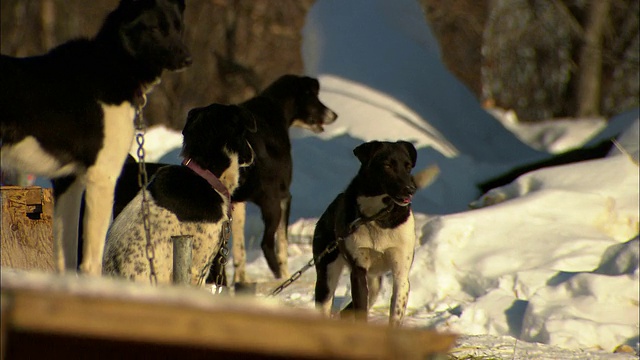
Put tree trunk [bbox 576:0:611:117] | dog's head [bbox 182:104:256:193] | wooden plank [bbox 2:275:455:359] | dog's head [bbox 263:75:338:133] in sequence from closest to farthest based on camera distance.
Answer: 1. wooden plank [bbox 2:275:455:359]
2. dog's head [bbox 182:104:256:193]
3. dog's head [bbox 263:75:338:133]
4. tree trunk [bbox 576:0:611:117]

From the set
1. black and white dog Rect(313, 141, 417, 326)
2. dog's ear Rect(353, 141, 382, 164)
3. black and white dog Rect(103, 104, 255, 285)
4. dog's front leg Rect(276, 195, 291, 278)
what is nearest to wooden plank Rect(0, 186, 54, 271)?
black and white dog Rect(103, 104, 255, 285)

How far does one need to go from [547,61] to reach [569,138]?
8.20m

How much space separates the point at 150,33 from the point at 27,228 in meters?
1.43

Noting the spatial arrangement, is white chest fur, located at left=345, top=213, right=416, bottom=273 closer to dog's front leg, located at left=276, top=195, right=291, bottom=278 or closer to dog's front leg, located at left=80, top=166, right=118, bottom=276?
dog's front leg, located at left=80, top=166, right=118, bottom=276

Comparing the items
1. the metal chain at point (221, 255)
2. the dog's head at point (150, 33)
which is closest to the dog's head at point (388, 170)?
the metal chain at point (221, 255)

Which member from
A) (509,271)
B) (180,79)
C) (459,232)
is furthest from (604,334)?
(180,79)

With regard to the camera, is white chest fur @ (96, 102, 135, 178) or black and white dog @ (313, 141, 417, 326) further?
black and white dog @ (313, 141, 417, 326)

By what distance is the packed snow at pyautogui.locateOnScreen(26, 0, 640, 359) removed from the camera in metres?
7.43

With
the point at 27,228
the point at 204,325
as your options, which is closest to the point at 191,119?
the point at 27,228

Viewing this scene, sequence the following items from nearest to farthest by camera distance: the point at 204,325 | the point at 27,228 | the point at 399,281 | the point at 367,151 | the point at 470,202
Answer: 1. the point at 204,325
2. the point at 27,228
3. the point at 399,281
4. the point at 367,151
5. the point at 470,202

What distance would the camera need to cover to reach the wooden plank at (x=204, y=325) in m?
1.92

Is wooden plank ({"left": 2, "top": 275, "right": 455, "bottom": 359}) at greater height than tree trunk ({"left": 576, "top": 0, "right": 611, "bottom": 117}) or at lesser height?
lesser

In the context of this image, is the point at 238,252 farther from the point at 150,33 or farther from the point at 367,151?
the point at 150,33

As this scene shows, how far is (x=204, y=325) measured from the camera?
1943 mm
